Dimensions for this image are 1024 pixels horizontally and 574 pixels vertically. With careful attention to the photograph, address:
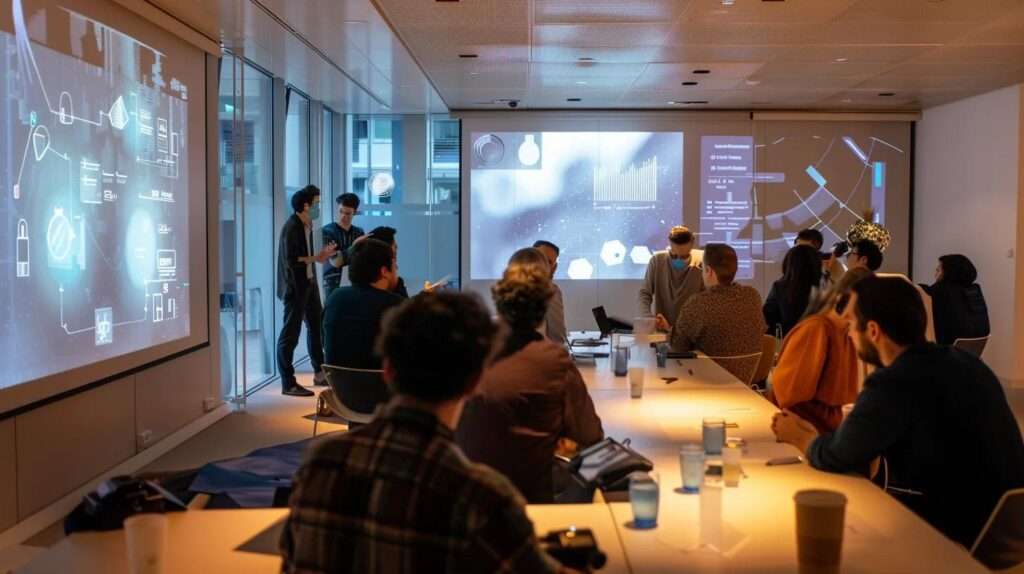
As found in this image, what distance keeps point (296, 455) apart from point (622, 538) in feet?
8.12

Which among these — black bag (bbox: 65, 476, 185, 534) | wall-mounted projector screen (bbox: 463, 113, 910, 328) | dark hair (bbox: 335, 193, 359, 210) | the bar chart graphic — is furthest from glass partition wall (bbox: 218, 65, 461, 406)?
black bag (bbox: 65, 476, 185, 534)

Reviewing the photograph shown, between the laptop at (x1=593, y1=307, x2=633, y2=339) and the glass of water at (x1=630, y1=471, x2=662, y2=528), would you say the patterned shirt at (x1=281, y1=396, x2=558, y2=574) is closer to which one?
the glass of water at (x1=630, y1=471, x2=662, y2=528)

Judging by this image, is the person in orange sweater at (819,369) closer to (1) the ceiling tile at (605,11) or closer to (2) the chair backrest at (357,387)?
(2) the chair backrest at (357,387)

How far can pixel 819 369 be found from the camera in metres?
3.73

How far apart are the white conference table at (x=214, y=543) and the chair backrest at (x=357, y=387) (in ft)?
8.38

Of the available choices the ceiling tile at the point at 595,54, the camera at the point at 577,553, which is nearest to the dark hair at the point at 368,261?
the ceiling tile at the point at 595,54

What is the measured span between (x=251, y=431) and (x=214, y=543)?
492 centimetres

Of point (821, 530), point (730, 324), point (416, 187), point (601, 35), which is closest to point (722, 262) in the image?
point (730, 324)

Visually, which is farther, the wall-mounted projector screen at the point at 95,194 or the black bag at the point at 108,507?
the wall-mounted projector screen at the point at 95,194

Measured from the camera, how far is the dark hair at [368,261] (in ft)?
18.0

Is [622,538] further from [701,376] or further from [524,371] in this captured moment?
[701,376]

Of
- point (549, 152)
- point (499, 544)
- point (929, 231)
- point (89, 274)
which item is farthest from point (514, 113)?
point (499, 544)

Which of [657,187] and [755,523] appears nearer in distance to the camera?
[755,523]

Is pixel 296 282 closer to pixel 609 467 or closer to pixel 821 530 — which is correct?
pixel 609 467
